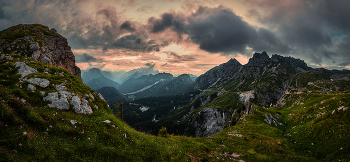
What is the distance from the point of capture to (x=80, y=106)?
57.7 feet

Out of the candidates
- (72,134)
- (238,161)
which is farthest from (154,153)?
(238,161)

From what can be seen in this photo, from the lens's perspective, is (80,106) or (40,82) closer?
(40,82)

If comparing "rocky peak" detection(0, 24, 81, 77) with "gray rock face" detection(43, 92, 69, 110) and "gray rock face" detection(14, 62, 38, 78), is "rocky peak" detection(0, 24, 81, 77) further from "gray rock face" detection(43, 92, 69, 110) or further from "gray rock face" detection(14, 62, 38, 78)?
"gray rock face" detection(43, 92, 69, 110)

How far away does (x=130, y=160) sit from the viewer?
12.4 m

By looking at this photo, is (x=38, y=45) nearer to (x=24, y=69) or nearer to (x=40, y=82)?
(x=24, y=69)

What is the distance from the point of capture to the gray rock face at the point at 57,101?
15.7 metres

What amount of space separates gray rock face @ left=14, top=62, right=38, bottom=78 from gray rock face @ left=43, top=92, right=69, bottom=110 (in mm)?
7026

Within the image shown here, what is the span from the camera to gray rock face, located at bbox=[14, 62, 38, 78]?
735 inches

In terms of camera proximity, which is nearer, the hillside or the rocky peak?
the hillside

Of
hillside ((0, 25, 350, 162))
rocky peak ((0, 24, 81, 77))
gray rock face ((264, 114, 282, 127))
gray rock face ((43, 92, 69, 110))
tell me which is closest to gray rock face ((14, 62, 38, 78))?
hillside ((0, 25, 350, 162))

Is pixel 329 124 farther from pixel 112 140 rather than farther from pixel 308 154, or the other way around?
pixel 112 140

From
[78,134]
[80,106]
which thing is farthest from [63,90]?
[78,134]

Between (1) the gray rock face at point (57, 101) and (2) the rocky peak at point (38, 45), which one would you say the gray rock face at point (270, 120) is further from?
(2) the rocky peak at point (38, 45)

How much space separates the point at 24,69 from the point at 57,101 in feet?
33.6
